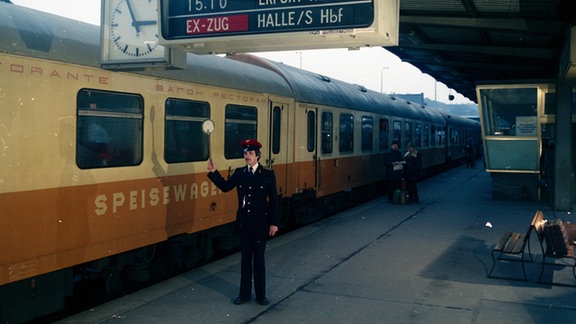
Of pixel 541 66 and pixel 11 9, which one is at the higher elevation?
pixel 541 66

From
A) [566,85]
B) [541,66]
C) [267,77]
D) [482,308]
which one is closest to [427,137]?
[541,66]

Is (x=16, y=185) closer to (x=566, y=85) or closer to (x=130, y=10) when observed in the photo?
(x=130, y=10)

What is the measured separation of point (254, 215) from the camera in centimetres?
647

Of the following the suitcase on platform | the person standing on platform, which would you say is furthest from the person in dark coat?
the suitcase on platform

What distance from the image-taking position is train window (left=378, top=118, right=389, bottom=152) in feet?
58.5

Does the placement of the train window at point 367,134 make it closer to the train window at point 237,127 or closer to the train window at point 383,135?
the train window at point 383,135

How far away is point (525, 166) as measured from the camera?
628 inches

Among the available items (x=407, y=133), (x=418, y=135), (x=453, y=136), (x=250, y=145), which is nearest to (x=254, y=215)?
(x=250, y=145)

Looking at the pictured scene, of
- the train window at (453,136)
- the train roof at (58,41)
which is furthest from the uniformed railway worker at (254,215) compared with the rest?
the train window at (453,136)

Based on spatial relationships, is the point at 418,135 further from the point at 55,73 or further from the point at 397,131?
the point at 55,73

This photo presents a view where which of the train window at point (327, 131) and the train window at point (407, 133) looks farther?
the train window at point (407, 133)

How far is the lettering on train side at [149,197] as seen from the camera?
6.24m

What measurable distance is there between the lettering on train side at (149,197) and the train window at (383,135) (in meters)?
10.3

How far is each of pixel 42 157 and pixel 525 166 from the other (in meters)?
14.0
